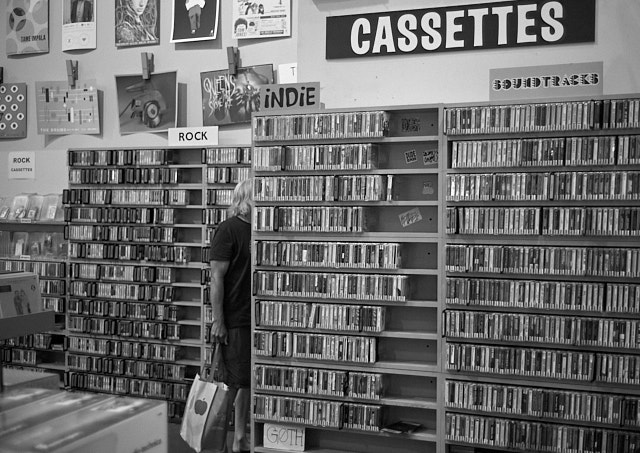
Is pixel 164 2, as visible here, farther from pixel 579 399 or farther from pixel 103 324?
pixel 579 399

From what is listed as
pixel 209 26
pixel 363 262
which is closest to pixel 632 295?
pixel 363 262

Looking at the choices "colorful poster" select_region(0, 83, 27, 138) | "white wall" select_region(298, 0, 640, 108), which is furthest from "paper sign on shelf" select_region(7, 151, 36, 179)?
"white wall" select_region(298, 0, 640, 108)

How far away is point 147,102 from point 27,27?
1.69m

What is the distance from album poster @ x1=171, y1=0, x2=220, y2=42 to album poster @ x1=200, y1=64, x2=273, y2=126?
353 mm

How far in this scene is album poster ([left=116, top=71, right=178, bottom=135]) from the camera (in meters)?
6.61

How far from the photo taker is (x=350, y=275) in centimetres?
468

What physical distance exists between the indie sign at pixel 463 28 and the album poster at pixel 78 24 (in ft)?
9.79

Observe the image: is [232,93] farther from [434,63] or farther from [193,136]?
[434,63]

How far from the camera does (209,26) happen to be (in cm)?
650

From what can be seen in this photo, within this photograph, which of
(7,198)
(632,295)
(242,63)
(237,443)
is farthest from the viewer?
(7,198)

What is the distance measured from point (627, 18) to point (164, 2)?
13.2 feet

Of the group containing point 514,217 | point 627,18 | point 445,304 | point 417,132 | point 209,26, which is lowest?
point 445,304

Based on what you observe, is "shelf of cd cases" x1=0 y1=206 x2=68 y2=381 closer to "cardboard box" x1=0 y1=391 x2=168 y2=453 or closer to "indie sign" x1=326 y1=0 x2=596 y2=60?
"indie sign" x1=326 y1=0 x2=596 y2=60

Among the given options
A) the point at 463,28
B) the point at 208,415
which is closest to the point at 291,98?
the point at 463,28
